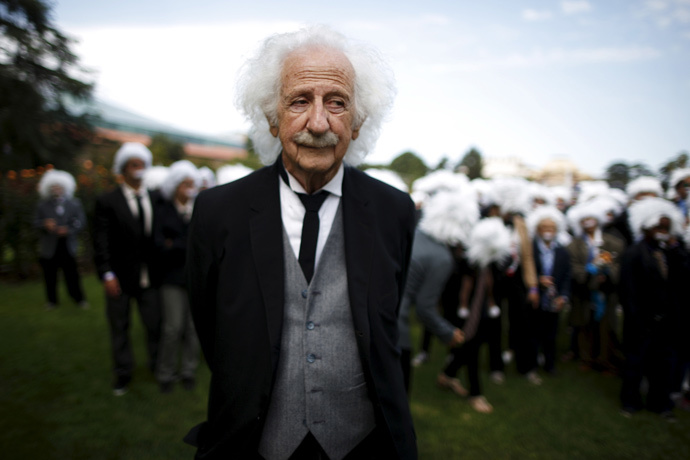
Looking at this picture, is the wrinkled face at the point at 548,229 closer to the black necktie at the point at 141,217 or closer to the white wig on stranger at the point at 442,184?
the white wig on stranger at the point at 442,184

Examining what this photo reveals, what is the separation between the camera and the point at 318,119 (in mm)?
1556

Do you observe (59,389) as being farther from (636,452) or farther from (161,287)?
Result: (636,452)

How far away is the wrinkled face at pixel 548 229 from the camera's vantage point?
5500 mm

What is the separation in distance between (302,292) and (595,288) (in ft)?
17.9

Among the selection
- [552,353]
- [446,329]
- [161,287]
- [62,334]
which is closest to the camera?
[446,329]

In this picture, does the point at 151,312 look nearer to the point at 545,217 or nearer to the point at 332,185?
the point at 332,185

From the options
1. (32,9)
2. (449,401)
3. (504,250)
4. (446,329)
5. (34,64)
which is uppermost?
(32,9)

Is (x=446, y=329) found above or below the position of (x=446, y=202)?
below

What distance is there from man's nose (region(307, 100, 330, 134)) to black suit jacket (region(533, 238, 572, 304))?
475 centimetres

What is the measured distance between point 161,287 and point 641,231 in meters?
5.10

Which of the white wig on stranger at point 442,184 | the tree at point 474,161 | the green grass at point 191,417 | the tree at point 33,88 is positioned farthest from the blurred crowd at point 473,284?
the tree at point 474,161

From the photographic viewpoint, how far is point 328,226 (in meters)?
1.72

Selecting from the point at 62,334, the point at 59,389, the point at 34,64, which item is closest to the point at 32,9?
the point at 34,64

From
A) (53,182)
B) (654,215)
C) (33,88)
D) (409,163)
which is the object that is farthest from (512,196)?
(409,163)
